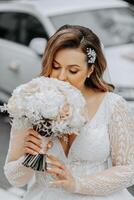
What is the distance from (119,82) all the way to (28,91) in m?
4.83

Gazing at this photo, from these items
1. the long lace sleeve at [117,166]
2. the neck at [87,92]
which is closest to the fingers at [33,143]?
the long lace sleeve at [117,166]

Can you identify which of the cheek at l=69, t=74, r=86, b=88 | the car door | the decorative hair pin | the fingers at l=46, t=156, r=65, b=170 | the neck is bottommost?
the fingers at l=46, t=156, r=65, b=170

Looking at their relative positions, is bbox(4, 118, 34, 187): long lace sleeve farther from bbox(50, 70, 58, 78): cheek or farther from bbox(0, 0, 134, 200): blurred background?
bbox(0, 0, 134, 200): blurred background

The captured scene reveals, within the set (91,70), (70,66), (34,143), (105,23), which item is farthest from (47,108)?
(105,23)

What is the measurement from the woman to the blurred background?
4585 millimetres

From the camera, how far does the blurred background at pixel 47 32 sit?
27.1ft

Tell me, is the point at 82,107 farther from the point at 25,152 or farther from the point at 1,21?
the point at 1,21

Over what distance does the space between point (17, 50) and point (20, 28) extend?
337 mm

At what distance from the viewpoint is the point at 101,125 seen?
10.0 feet

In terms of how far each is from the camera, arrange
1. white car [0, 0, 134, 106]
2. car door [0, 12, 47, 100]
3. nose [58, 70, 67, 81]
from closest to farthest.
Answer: nose [58, 70, 67, 81]
white car [0, 0, 134, 106]
car door [0, 12, 47, 100]

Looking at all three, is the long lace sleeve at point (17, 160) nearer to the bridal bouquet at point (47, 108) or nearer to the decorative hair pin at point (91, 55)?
the bridal bouquet at point (47, 108)

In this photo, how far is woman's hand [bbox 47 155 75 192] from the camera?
9.29ft

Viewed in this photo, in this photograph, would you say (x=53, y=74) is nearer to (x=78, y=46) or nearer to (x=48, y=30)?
(x=78, y=46)

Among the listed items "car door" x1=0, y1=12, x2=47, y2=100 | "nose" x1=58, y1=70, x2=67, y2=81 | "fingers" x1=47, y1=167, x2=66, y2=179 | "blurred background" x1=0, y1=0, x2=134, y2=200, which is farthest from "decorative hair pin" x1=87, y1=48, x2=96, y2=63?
"car door" x1=0, y1=12, x2=47, y2=100
